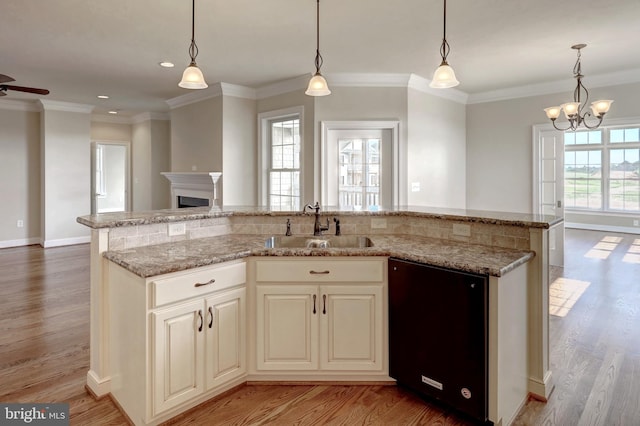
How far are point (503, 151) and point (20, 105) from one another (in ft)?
27.6

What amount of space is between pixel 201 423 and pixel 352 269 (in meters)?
1.16

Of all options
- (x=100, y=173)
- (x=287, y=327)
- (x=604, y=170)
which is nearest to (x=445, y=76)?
(x=287, y=327)

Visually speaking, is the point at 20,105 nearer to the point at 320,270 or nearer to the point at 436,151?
the point at 436,151

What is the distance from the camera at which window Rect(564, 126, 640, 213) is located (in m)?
8.39

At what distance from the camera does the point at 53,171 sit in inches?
288

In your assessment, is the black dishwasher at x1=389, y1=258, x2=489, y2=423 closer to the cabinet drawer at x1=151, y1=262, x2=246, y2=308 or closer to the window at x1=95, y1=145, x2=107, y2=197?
the cabinet drawer at x1=151, y1=262, x2=246, y2=308

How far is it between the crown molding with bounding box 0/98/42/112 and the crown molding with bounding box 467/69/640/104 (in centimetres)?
765

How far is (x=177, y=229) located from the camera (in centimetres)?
271

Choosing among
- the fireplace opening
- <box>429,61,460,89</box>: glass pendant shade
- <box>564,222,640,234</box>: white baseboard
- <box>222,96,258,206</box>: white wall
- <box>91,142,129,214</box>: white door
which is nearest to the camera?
<box>429,61,460,89</box>: glass pendant shade

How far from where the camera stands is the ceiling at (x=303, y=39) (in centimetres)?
333

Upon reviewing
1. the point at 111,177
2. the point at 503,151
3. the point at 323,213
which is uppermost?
the point at 503,151

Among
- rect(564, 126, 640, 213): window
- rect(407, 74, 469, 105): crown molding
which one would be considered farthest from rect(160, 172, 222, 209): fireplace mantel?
rect(564, 126, 640, 213): window

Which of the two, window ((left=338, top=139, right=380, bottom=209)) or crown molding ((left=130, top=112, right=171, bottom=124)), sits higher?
crown molding ((left=130, top=112, right=171, bottom=124))

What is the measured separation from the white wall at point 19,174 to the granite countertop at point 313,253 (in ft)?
21.1
